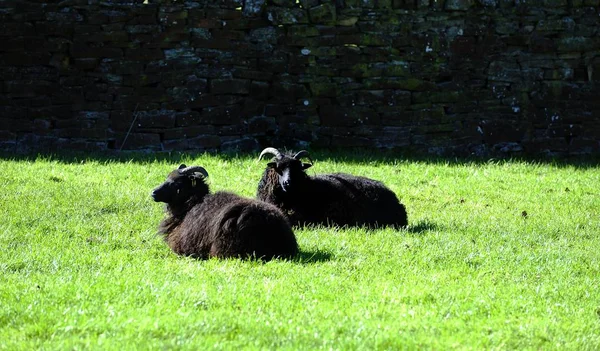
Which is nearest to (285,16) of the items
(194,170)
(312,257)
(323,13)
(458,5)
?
(323,13)

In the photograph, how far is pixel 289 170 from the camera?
1147 cm

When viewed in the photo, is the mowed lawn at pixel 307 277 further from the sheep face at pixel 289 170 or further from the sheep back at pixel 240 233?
the sheep face at pixel 289 170

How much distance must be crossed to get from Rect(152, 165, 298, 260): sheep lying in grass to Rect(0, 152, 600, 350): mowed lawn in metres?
0.21

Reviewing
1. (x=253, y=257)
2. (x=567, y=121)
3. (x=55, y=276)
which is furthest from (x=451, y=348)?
(x=567, y=121)

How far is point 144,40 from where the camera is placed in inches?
643

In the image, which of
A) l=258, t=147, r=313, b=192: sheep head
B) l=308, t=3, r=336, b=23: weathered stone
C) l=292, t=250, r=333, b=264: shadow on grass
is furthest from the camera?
l=308, t=3, r=336, b=23: weathered stone

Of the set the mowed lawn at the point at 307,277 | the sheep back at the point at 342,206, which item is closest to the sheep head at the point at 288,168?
the sheep back at the point at 342,206

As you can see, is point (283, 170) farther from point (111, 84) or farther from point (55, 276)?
point (111, 84)

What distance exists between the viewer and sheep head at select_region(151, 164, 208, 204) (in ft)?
33.4

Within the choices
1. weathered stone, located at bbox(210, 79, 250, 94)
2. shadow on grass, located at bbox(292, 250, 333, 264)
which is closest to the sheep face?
shadow on grass, located at bbox(292, 250, 333, 264)

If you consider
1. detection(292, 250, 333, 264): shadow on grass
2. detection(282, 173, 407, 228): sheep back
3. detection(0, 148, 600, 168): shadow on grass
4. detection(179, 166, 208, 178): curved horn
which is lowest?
detection(0, 148, 600, 168): shadow on grass

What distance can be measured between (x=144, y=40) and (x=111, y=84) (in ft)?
3.21

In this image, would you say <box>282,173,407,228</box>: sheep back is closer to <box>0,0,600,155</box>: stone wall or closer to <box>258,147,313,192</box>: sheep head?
<box>258,147,313,192</box>: sheep head

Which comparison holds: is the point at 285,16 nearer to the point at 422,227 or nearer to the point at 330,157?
the point at 330,157
